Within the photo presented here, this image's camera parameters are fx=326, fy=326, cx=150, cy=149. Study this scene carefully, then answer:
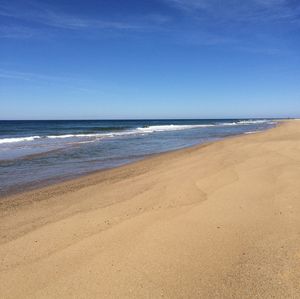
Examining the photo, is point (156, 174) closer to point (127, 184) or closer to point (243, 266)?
point (127, 184)

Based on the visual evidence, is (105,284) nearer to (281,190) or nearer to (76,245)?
(76,245)

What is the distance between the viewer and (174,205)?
18.0 ft

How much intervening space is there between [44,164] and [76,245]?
337 inches

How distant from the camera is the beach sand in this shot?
3.10 meters

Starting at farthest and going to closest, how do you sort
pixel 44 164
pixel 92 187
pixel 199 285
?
Answer: 1. pixel 44 164
2. pixel 92 187
3. pixel 199 285

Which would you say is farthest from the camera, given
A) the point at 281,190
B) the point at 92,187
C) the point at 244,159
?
the point at 244,159

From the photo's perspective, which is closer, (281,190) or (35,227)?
(35,227)

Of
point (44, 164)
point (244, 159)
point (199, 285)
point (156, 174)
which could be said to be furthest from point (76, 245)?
point (44, 164)

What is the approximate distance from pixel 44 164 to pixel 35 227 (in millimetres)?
7590

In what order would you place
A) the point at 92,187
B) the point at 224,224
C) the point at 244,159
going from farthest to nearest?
the point at 244,159 < the point at 92,187 < the point at 224,224

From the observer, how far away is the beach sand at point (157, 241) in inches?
122

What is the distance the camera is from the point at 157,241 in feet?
13.3

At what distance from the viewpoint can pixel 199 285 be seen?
3.09 m

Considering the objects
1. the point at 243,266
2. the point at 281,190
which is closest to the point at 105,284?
the point at 243,266
